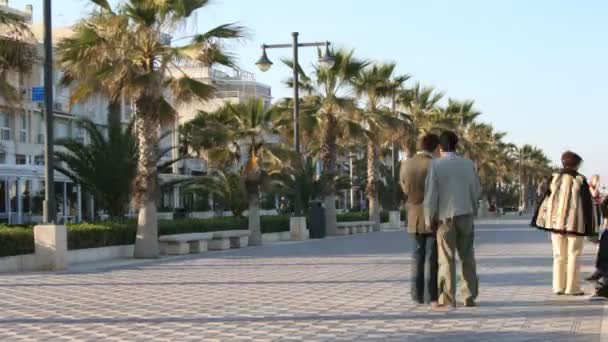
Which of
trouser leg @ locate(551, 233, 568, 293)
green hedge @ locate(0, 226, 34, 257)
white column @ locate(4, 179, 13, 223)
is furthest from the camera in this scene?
white column @ locate(4, 179, 13, 223)

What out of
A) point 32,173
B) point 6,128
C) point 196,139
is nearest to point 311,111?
point 196,139

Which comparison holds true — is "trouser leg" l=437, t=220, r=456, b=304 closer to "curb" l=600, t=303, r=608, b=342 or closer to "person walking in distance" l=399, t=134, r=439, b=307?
"person walking in distance" l=399, t=134, r=439, b=307

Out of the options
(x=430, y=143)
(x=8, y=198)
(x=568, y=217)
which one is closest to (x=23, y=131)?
(x=8, y=198)

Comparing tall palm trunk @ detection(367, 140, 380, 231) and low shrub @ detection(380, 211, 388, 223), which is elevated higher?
tall palm trunk @ detection(367, 140, 380, 231)

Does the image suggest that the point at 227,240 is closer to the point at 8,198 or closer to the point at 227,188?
the point at 227,188

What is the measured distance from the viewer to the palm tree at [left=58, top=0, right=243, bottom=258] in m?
21.3

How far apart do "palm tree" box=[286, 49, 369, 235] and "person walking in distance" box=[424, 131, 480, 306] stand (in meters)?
25.6

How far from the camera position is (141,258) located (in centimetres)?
2261

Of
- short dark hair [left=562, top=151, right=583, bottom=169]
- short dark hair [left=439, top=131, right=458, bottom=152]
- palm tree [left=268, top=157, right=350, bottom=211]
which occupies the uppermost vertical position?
palm tree [left=268, top=157, right=350, bottom=211]

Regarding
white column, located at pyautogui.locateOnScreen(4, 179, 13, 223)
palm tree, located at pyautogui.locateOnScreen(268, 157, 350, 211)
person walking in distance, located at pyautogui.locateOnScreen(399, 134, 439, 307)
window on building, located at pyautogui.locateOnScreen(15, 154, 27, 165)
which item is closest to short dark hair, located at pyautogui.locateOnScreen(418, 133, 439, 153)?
person walking in distance, located at pyautogui.locateOnScreen(399, 134, 439, 307)

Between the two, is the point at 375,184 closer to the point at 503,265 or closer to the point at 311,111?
the point at 311,111

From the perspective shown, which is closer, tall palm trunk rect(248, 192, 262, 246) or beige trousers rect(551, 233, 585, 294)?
beige trousers rect(551, 233, 585, 294)

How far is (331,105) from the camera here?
36656 millimetres

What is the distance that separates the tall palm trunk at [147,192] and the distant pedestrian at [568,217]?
12.4 meters
